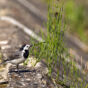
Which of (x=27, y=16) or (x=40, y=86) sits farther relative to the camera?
(x=27, y=16)

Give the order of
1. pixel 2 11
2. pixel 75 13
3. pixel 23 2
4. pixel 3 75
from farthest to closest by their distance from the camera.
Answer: pixel 75 13 → pixel 23 2 → pixel 2 11 → pixel 3 75

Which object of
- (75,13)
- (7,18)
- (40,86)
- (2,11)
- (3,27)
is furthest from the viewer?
(75,13)

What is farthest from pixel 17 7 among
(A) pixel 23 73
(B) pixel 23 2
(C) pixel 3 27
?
(A) pixel 23 73

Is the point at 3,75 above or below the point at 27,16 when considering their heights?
below

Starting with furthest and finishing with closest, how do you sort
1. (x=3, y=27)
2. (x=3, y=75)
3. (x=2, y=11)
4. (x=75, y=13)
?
(x=75, y=13), (x=2, y=11), (x=3, y=27), (x=3, y=75)

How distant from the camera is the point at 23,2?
12086mm

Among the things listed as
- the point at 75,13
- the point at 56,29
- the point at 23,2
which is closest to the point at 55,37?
the point at 56,29

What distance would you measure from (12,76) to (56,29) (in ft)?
3.41

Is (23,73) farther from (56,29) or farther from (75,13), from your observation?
(75,13)

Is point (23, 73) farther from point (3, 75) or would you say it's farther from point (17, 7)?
point (17, 7)

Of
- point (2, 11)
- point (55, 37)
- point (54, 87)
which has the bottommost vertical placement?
point (54, 87)

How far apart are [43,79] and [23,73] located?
0.39 m

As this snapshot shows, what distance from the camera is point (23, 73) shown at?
4918 mm

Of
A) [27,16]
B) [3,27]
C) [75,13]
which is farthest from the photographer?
[75,13]
